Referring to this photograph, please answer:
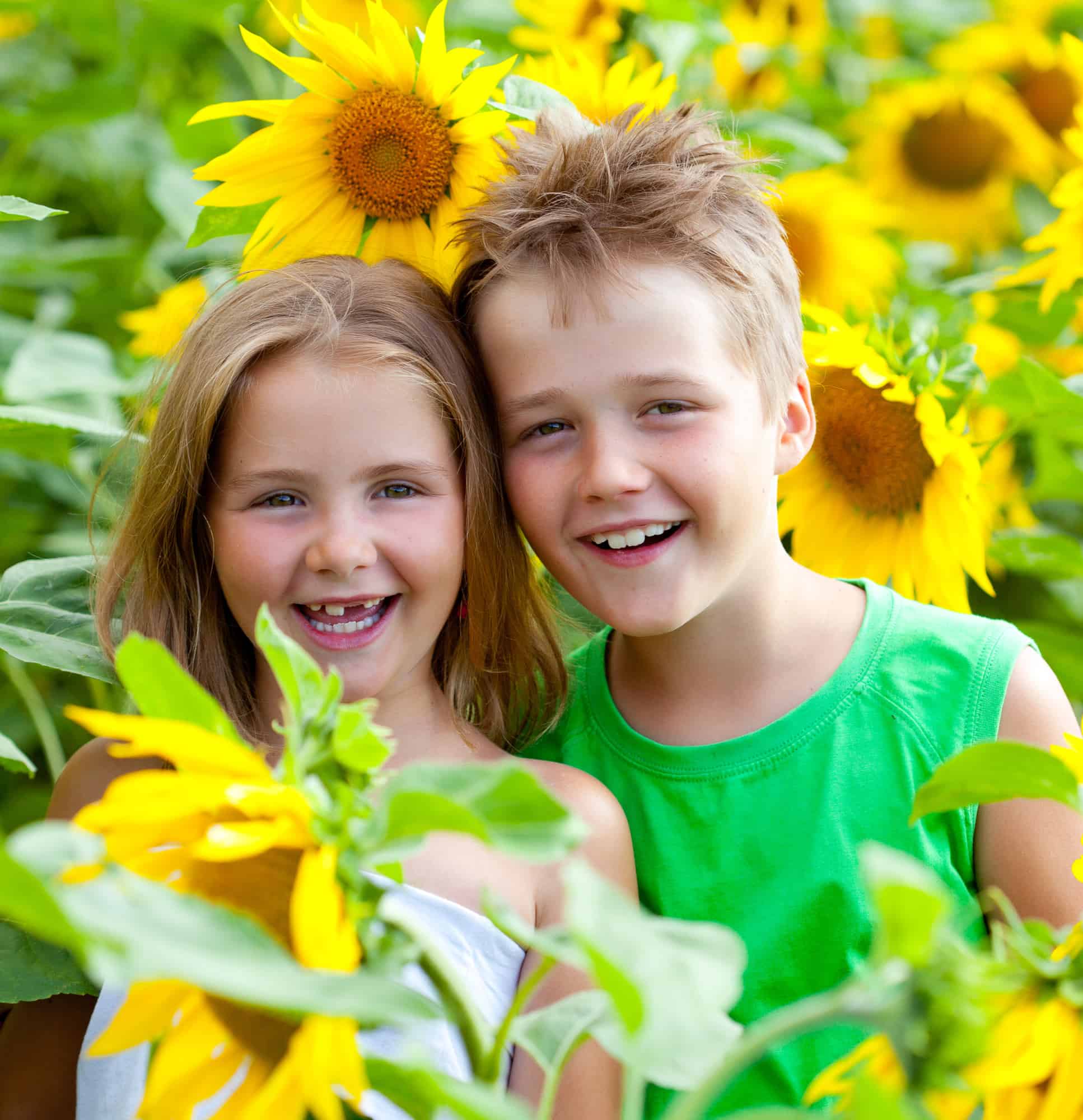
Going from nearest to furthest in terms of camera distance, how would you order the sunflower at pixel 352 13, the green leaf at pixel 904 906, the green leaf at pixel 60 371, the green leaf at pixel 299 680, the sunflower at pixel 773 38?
the green leaf at pixel 904 906 < the green leaf at pixel 299 680 < the green leaf at pixel 60 371 < the sunflower at pixel 352 13 < the sunflower at pixel 773 38

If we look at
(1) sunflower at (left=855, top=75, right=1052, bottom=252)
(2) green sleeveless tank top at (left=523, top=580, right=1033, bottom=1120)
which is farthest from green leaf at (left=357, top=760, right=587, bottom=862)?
(1) sunflower at (left=855, top=75, right=1052, bottom=252)

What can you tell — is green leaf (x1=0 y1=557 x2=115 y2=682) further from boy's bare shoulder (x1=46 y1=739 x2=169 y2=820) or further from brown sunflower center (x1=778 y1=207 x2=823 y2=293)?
brown sunflower center (x1=778 y1=207 x2=823 y2=293)

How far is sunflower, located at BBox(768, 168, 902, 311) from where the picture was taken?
1373 millimetres

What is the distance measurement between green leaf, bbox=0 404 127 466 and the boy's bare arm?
647 millimetres

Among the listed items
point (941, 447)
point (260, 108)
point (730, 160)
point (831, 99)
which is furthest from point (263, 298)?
point (831, 99)

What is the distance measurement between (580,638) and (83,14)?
33.8 inches

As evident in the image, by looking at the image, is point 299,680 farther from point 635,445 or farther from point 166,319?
point 166,319

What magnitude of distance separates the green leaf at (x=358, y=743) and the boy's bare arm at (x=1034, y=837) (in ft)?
→ 2.10

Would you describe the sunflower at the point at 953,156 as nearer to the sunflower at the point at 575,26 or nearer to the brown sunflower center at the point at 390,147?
the sunflower at the point at 575,26

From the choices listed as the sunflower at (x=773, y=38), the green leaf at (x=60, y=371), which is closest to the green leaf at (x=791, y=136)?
the sunflower at (x=773, y=38)

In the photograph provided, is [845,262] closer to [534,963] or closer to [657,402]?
[657,402]

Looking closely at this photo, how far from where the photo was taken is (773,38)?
1.57 metres

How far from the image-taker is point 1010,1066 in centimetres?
39

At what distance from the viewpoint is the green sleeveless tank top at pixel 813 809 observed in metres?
0.93
